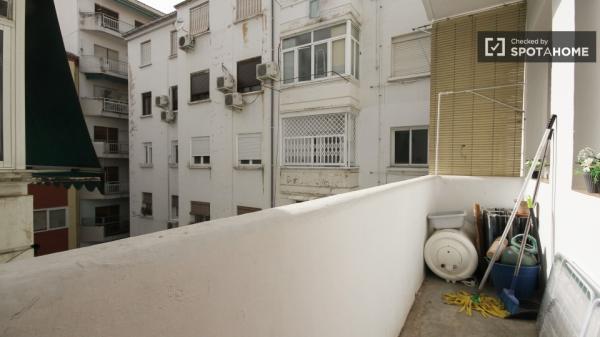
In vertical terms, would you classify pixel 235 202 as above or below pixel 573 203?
below

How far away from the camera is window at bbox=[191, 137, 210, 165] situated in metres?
11.9

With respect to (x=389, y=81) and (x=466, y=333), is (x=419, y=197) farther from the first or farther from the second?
(x=389, y=81)

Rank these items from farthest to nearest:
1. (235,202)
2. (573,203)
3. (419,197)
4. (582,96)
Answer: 1. (235,202)
2. (419,197)
3. (582,96)
4. (573,203)

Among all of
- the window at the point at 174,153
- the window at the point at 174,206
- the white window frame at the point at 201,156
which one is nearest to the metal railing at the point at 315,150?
the white window frame at the point at 201,156

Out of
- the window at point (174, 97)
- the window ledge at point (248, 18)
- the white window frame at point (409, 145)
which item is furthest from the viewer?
the window at point (174, 97)

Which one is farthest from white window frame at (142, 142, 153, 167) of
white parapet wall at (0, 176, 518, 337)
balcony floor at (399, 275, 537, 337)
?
white parapet wall at (0, 176, 518, 337)

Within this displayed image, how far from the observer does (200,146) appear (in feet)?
39.7

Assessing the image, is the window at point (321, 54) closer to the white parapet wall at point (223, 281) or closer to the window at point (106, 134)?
the white parapet wall at point (223, 281)

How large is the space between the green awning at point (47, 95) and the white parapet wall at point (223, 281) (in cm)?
425

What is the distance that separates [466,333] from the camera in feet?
9.89

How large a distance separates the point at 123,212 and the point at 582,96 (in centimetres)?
2077

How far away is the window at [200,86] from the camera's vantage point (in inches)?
470

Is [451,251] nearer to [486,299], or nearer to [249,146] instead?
[486,299]

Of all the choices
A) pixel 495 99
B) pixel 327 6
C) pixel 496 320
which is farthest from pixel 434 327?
pixel 327 6
